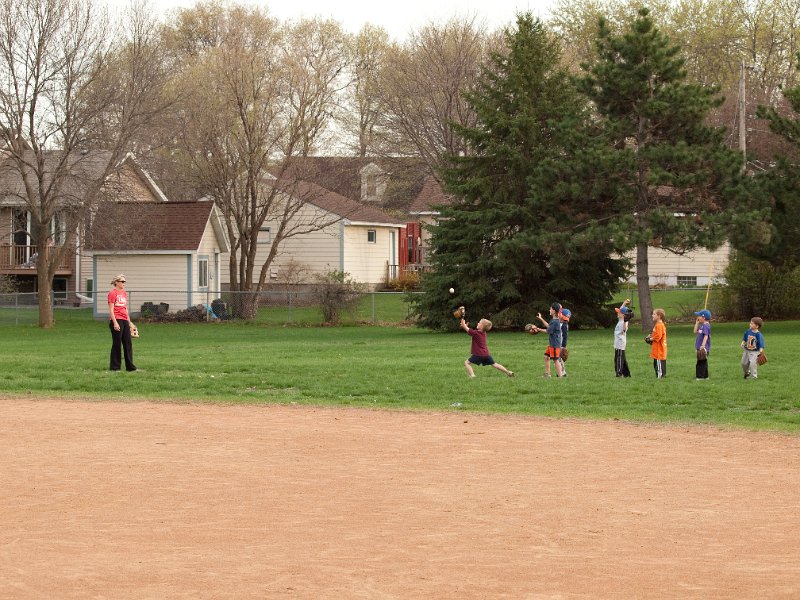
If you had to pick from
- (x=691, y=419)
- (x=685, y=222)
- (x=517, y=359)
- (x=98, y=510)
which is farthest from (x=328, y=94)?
(x=98, y=510)

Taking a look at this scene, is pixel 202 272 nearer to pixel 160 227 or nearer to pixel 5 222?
pixel 160 227

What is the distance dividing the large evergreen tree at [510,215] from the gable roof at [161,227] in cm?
1207

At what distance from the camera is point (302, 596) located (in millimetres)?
7492

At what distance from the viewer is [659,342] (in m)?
20.9

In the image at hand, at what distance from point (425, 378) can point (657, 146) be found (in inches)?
654

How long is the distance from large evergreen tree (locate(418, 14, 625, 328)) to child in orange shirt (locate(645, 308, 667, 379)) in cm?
1705

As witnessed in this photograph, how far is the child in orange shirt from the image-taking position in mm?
20516

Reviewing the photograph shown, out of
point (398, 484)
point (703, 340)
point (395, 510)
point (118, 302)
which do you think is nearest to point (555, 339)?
point (703, 340)

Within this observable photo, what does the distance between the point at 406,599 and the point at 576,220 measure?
1206 inches

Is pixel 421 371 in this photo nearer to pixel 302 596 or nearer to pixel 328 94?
pixel 302 596

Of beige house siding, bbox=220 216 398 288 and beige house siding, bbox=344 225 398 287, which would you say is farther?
beige house siding, bbox=344 225 398 287

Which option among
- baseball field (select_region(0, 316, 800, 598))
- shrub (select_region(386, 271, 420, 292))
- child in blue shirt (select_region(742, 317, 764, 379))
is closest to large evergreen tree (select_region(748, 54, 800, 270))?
baseball field (select_region(0, 316, 800, 598))

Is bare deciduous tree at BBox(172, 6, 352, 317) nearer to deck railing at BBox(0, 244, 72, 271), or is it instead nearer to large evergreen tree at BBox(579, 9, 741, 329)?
deck railing at BBox(0, 244, 72, 271)

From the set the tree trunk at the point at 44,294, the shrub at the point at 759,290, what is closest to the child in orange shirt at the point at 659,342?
the shrub at the point at 759,290
